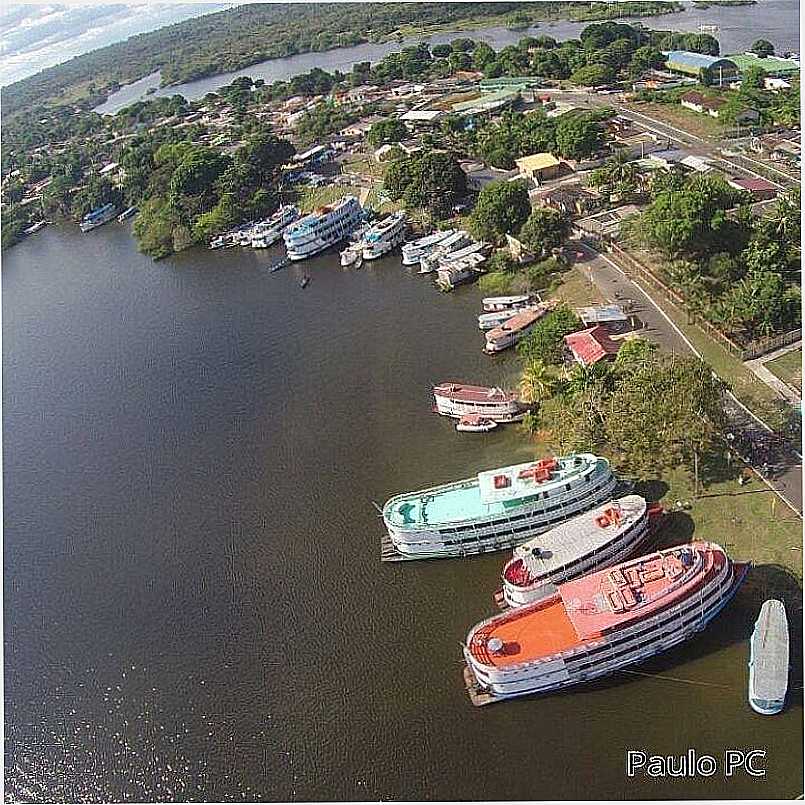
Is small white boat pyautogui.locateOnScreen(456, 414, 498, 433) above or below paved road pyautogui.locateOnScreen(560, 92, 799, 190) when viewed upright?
→ below

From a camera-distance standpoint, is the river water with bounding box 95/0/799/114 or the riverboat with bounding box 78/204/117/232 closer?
the riverboat with bounding box 78/204/117/232

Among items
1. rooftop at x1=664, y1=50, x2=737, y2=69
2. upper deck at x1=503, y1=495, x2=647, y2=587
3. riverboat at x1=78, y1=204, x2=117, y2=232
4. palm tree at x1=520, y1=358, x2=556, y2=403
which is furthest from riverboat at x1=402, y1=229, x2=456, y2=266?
rooftop at x1=664, y1=50, x2=737, y2=69

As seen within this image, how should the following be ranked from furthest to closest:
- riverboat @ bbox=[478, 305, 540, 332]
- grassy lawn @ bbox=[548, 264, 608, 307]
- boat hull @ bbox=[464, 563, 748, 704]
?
riverboat @ bbox=[478, 305, 540, 332] → grassy lawn @ bbox=[548, 264, 608, 307] → boat hull @ bbox=[464, 563, 748, 704]

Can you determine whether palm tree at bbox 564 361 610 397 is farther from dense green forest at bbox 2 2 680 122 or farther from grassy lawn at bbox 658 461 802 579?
dense green forest at bbox 2 2 680 122

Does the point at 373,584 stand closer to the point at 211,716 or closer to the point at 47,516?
the point at 211,716

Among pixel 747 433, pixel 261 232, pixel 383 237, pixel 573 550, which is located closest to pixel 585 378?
pixel 747 433

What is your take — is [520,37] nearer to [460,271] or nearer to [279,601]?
[460,271]
